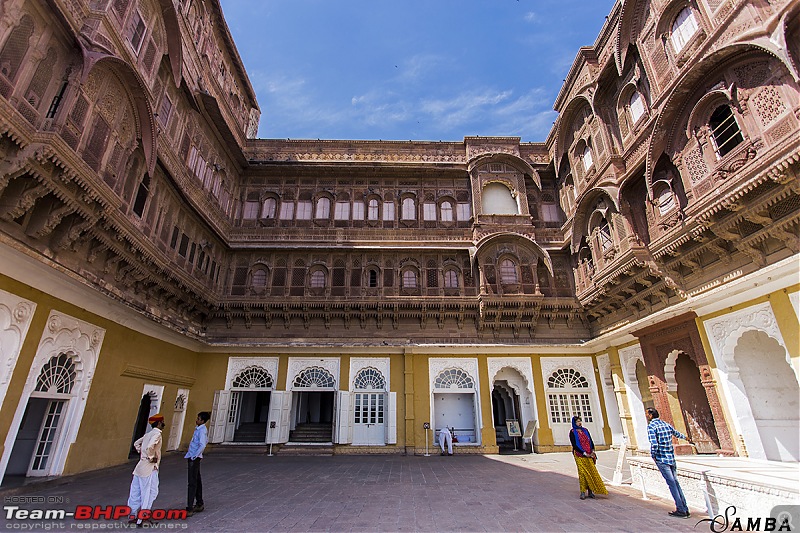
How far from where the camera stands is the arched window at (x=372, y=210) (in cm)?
1628

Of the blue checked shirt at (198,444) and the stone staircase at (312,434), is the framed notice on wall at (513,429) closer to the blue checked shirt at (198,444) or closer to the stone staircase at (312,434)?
the stone staircase at (312,434)

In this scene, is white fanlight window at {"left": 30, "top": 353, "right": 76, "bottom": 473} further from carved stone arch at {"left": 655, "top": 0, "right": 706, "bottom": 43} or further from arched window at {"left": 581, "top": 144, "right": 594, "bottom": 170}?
carved stone arch at {"left": 655, "top": 0, "right": 706, "bottom": 43}

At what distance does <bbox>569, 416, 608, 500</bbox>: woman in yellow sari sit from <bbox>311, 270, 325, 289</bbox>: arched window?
10.7 m

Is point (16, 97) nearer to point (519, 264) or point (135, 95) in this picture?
point (135, 95)

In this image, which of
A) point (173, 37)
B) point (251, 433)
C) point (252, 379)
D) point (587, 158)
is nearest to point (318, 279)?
point (252, 379)

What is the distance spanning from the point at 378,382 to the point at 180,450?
7.33 metres

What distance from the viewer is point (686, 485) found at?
597 centimetres

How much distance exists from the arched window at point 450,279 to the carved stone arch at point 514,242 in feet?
4.00

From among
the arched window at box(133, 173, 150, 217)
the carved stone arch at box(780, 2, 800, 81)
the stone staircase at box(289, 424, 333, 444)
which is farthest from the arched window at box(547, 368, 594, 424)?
the arched window at box(133, 173, 150, 217)

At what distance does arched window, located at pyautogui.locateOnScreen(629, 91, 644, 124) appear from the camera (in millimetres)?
11062

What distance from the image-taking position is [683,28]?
9.57m

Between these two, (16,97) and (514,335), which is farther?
(514,335)

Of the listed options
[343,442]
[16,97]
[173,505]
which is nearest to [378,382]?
[343,442]

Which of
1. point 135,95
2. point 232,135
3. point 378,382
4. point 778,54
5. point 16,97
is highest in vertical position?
point 232,135
